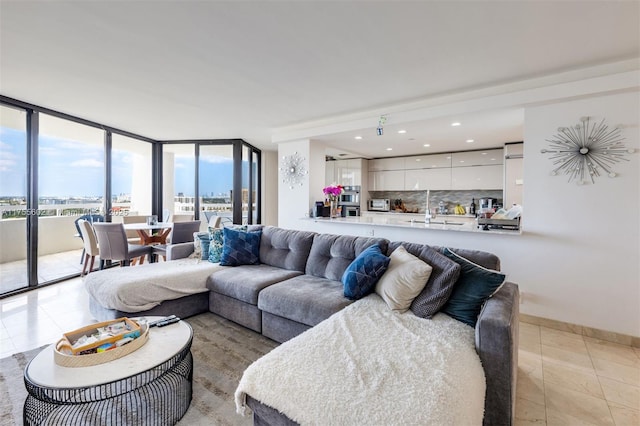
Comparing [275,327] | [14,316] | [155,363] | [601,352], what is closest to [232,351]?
[275,327]

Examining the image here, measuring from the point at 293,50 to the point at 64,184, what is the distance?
176 inches

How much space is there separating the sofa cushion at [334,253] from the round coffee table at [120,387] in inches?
55.1

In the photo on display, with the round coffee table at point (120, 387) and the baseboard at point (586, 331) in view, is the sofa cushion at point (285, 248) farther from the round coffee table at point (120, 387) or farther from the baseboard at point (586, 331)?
the baseboard at point (586, 331)

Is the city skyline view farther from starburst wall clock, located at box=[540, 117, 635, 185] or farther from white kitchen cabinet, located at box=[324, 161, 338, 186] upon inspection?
starburst wall clock, located at box=[540, 117, 635, 185]

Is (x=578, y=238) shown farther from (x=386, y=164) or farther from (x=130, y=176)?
(x=130, y=176)

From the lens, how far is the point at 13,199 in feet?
12.5

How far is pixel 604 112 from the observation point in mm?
2793

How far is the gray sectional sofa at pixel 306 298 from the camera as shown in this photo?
4.69 feet

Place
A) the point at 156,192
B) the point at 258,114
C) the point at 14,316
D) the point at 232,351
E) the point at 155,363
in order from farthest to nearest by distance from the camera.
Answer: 1. the point at 156,192
2. the point at 258,114
3. the point at 14,316
4. the point at 232,351
5. the point at 155,363

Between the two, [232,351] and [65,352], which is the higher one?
[65,352]

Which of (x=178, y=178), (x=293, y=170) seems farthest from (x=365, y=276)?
(x=178, y=178)

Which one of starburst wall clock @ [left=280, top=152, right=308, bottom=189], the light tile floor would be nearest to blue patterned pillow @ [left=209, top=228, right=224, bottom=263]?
the light tile floor

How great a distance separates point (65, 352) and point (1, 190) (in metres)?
3.53

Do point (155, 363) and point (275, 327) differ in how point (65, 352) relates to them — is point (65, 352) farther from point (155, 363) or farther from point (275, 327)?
point (275, 327)
